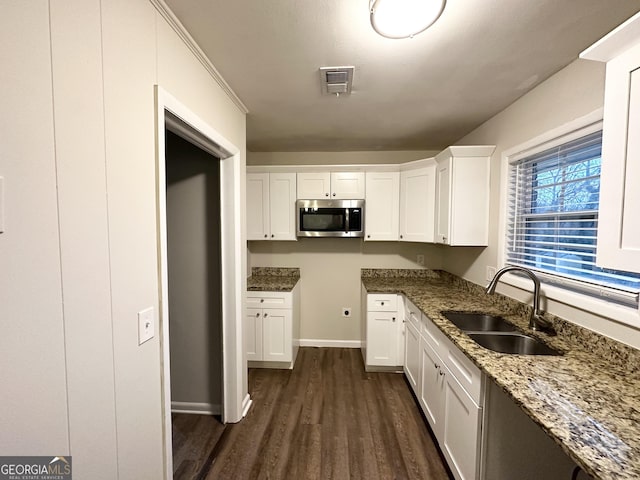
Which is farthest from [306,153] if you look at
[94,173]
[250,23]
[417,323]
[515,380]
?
[515,380]

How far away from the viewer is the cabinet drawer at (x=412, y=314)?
225 cm

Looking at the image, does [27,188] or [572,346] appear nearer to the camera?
[27,188]

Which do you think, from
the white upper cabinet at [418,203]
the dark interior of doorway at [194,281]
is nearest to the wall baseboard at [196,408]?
the dark interior of doorway at [194,281]

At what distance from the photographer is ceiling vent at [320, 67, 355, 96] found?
154 centimetres

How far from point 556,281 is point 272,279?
2.58 metres

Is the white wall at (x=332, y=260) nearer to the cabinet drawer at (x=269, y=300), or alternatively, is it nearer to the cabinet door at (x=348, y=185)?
the cabinet door at (x=348, y=185)

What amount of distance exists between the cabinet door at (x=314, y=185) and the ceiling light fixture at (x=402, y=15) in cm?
178

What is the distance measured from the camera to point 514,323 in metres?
1.74

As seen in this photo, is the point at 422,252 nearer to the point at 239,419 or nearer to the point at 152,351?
the point at 239,419

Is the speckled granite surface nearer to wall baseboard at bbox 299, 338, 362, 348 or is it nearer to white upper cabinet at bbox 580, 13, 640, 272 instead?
wall baseboard at bbox 299, 338, 362, 348

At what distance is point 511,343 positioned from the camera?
1.65 meters

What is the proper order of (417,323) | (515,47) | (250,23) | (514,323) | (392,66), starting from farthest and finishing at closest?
(417,323)
(514,323)
(392,66)
(515,47)
(250,23)

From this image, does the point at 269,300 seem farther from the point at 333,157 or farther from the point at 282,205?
the point at 333,157

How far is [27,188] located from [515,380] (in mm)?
1753
